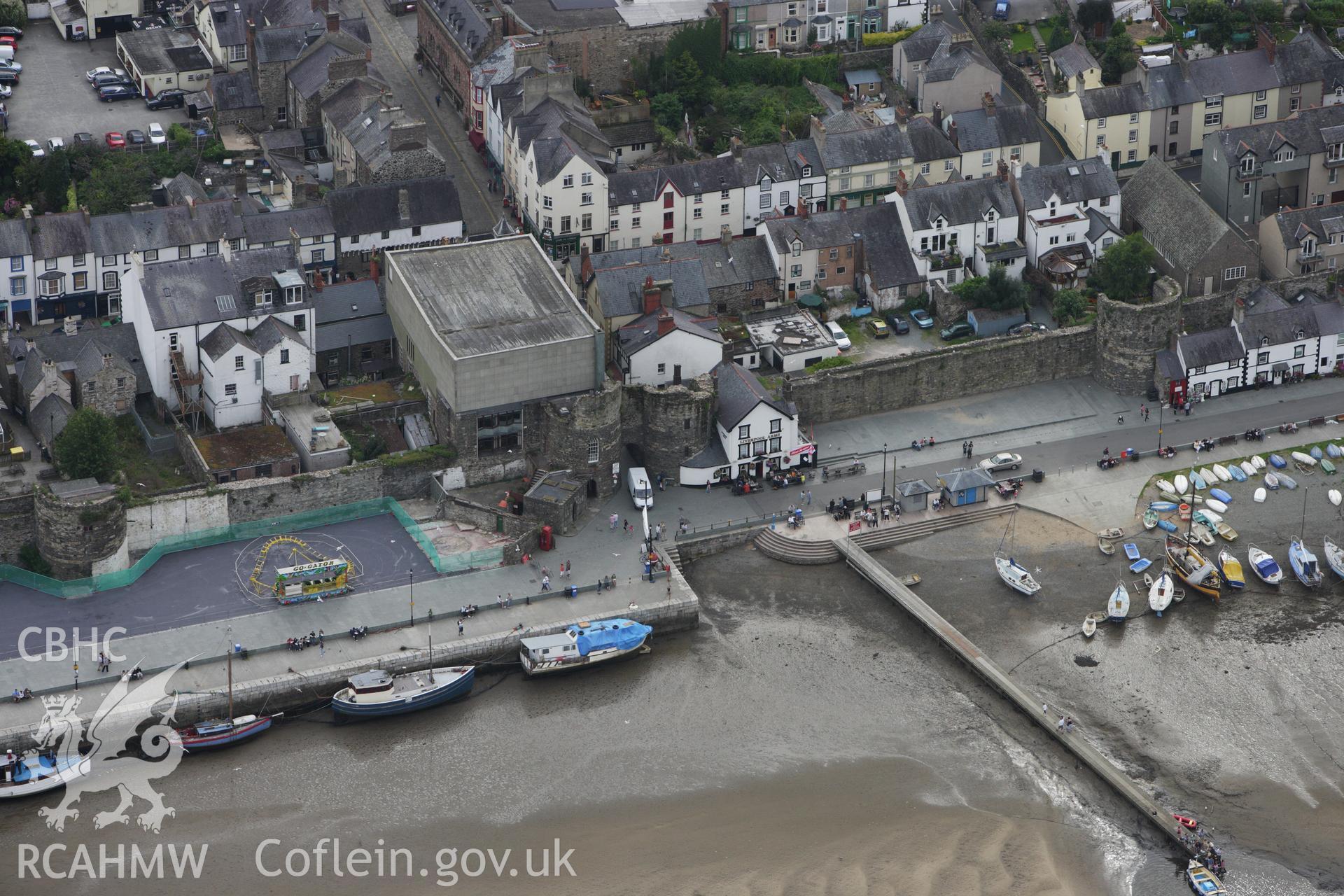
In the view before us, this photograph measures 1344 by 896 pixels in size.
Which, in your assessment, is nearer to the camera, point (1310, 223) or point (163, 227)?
point (163, 227)

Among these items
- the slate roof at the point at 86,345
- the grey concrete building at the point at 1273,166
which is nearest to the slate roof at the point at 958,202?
the grey concrete building at the point at 1273,166

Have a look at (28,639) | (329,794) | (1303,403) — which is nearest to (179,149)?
(28,639)

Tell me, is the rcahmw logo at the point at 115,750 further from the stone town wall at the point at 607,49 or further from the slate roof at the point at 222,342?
the stone town wall at the point at 607,49

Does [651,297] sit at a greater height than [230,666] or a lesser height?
greater

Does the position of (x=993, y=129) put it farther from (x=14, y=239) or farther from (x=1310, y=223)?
(x=14, y=239)

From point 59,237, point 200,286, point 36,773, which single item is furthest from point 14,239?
point 36,773

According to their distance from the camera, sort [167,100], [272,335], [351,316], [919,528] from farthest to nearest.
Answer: [167,100]
[351,316]
[272,335]
[919,528]

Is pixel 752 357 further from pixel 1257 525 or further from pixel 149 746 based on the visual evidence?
pixel 149 746
